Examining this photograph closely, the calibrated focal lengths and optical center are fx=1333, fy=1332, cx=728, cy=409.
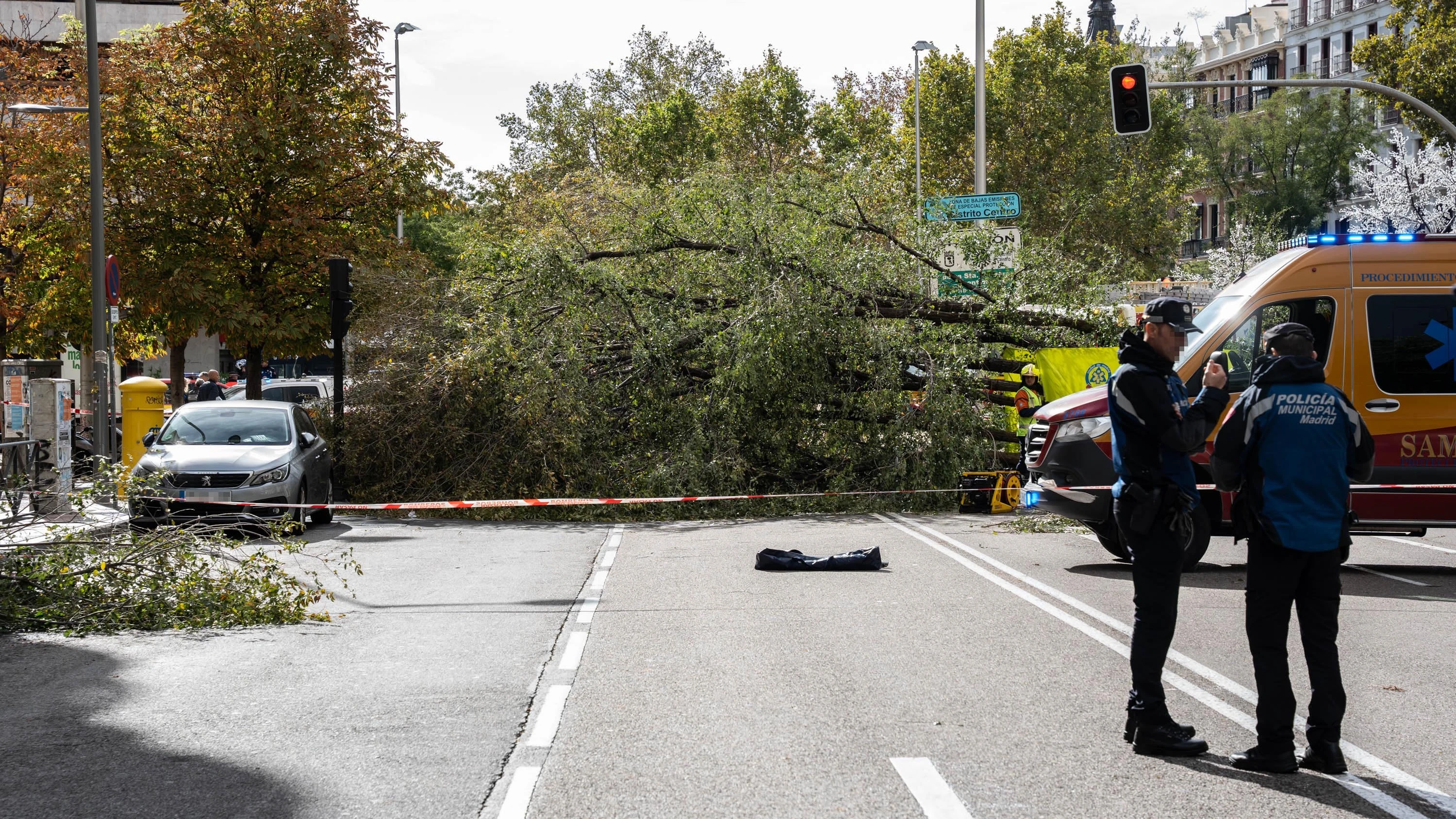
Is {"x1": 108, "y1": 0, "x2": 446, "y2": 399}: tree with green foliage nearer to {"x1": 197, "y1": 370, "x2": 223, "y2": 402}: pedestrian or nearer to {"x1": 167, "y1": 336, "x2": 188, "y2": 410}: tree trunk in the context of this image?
{"x1": 197, "y1": 370, "x2": 223, "y2": 402}: pedestrian

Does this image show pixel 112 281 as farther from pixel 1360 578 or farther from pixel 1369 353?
pixel 1360 578

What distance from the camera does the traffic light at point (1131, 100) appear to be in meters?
19.4

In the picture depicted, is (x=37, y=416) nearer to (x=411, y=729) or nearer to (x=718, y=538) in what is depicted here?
(x=718, y=538)

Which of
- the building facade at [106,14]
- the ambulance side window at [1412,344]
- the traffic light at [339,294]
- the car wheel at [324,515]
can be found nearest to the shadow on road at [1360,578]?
the ambulance side window at [1412,344]

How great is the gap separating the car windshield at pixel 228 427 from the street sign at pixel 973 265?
9385mm

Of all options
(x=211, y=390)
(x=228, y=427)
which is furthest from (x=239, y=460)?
(x=211, y=390)

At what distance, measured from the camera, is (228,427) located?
16.8m

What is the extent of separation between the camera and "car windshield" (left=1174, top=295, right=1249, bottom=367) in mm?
12125

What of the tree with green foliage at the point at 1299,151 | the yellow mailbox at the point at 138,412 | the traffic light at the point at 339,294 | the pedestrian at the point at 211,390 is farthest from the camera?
the tree with green foliage at the point at 1299,151

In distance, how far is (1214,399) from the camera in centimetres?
603

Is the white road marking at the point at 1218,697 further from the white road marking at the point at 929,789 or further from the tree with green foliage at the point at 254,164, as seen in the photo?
the tree with green foliage at the point at 254,164

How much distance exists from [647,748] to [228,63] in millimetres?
20749

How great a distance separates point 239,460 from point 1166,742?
497 inches

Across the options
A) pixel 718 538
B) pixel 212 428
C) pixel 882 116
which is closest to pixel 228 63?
pixel 212 428
